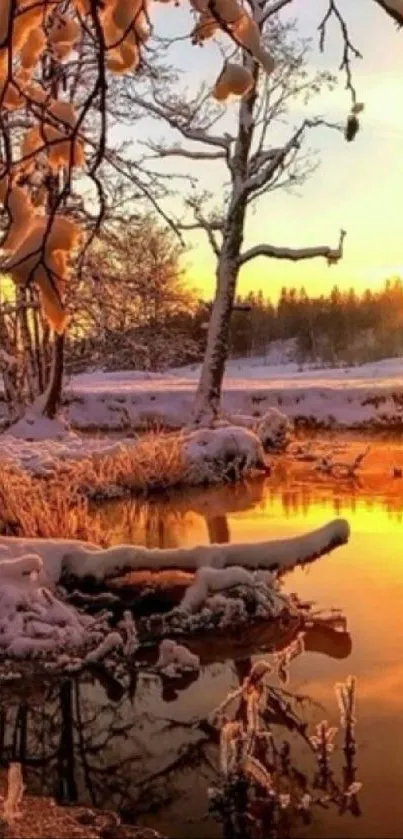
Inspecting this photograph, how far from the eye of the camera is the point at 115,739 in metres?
5.82

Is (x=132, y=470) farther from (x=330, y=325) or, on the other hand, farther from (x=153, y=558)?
(x=330, y=325)

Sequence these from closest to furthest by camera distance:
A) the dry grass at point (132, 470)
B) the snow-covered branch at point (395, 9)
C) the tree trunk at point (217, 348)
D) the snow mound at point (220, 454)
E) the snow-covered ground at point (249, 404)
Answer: the snow-covered branch at point (395, 9) → the dry grass at point (132, 470) → the snow mound at point (220, 454) → the tree trunk at point (217, 348) → the snow-covered ground at point (249, 404)

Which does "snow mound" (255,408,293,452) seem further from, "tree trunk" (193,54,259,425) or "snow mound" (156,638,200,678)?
"snow mound" (156,638,200,678)

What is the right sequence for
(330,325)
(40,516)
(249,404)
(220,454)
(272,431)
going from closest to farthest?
1. (40,516)
2. (220,454)
3. (272,431)
4. (249,404)
5. (330,325)

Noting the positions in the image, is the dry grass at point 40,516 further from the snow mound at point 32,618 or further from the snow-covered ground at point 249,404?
the snow-covered ground at point 249,404

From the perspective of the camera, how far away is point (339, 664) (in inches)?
271

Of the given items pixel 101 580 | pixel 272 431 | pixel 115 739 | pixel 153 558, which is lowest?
pixel 115 739

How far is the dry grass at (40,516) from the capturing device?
966cm

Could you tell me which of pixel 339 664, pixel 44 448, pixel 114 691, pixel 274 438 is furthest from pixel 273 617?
pixel 274 438

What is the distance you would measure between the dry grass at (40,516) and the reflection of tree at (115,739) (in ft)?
8.95

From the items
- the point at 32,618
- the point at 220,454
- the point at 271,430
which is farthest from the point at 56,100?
the point at 271,430

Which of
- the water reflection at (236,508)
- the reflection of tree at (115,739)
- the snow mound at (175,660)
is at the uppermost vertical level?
the water reflection at (236,508)

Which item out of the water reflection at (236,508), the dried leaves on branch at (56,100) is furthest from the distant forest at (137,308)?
the dried leaves on branch at (56,100)

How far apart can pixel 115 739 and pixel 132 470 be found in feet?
28.8
